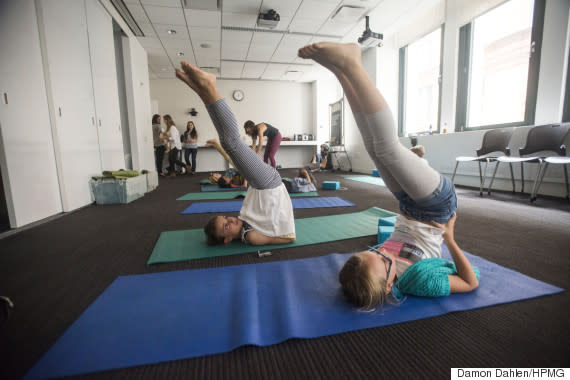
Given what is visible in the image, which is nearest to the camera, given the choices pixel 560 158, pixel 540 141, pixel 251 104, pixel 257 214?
pixel 257 214

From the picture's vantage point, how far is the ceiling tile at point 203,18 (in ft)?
14.1

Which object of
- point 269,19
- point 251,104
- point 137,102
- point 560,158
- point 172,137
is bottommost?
point 560,158

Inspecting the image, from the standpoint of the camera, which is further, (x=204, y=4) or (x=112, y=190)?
(x=204, y=4)

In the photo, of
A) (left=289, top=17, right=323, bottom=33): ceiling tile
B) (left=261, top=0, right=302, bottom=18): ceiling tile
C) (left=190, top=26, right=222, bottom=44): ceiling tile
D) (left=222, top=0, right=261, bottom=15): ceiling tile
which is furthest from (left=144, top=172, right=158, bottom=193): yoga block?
(left=289, top=17, right=323, bottom=33): ceiling tile

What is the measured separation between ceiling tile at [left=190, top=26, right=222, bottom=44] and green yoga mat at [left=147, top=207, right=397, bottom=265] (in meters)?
4.42

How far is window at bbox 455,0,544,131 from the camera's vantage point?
3432 millimetres

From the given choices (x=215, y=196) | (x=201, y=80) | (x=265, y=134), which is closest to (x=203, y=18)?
(x=265, y=134)

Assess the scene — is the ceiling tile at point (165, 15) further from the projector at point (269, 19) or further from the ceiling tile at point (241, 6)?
the projector at point (269, 19)

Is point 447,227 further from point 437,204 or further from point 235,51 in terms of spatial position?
point 235,51

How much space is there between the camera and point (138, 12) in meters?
4.25

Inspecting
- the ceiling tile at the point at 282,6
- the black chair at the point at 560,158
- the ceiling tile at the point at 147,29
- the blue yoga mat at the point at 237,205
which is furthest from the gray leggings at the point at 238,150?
the ceiling tile at the point at 147,29

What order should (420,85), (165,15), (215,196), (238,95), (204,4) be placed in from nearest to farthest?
(215,196) → (204,4) → (165,15) → (420,85) → (238,95)

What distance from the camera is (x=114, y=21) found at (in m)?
4.37

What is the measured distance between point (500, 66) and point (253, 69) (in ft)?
18.8
